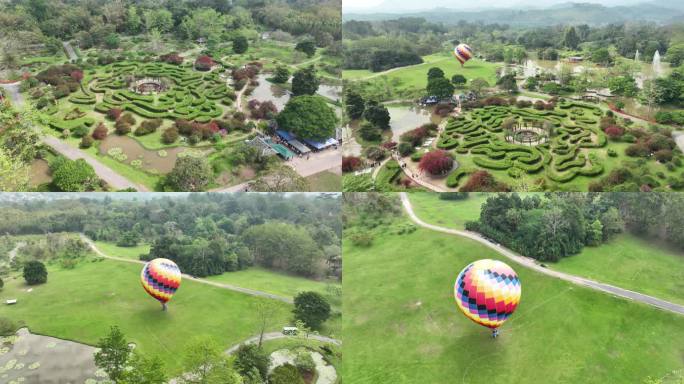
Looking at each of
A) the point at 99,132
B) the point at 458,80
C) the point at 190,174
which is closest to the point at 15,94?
the point at 99,132

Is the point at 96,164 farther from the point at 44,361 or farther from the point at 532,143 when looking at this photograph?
the point at 532,143

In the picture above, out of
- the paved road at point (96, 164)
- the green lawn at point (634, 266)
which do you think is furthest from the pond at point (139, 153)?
the green lawn at point (634, 266)

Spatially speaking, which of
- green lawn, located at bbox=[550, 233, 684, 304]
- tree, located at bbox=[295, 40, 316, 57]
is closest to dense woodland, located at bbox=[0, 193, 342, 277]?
green lawn, located at bbox=[550, 233, 684, 304]

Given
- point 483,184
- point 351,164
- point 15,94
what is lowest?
point 483,184

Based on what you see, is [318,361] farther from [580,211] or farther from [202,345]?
[580,211]

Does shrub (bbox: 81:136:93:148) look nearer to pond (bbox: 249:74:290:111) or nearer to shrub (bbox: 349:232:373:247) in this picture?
pond (bbox: 249:74:290:111)

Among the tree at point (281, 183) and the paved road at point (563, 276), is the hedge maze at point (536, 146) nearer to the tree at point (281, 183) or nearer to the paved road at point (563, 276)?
the paved road at point (563, 276)
